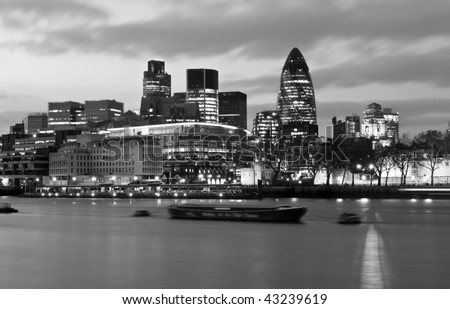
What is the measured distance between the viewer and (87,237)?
55031mm

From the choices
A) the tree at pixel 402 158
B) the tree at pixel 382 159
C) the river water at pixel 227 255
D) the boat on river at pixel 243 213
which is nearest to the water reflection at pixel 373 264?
the river water at pixel 227 255

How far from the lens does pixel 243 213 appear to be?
7144cm

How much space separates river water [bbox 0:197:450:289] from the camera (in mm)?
31781

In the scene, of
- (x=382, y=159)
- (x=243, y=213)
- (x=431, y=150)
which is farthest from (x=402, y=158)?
(x=243, y=213)

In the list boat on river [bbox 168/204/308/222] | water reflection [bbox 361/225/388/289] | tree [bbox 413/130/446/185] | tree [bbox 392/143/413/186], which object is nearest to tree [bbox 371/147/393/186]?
tree [bbox 392/143/413/186]

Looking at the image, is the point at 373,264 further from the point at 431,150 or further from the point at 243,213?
the point at 431,150

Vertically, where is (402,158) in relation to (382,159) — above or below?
above

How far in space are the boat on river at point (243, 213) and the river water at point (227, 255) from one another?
8.51 feet

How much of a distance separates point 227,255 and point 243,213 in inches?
1165

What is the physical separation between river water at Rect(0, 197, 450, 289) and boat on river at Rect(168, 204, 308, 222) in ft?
8.51
